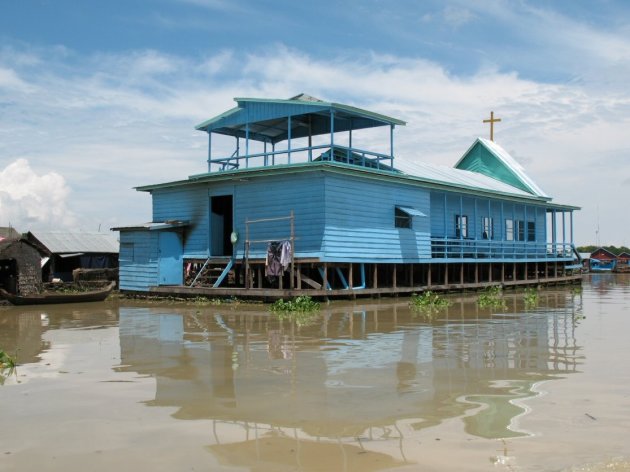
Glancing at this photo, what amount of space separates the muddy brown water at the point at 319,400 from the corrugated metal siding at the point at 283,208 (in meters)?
8.49

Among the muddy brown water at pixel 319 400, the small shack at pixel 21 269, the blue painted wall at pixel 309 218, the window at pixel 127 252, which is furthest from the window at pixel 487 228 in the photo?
the small shack at pixel 21 269

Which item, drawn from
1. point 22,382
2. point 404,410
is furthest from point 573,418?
point 22,382

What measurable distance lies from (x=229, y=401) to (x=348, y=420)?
1501mm

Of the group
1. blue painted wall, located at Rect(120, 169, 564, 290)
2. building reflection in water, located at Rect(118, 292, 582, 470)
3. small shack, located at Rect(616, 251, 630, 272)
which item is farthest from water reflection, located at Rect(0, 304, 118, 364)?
small shack, located at Rect(616, 251, 630, 272)

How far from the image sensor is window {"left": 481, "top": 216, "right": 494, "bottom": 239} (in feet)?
108

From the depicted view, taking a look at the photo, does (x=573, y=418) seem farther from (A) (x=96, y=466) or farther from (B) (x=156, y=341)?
(B) (x=156, y=341)

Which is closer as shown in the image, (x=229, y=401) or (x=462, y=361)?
(x=229, y=401)

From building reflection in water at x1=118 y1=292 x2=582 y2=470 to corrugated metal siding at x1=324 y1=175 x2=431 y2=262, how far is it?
6756 millimetres

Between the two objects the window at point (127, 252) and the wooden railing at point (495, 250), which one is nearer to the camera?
the window at point (127, 252)

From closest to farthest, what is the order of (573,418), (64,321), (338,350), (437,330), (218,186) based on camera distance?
1. (573,418)
2. (338,350)
3. (437,330)
4. (64,321)
5. (218,186)

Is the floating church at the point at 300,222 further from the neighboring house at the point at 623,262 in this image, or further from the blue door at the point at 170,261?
the neighboring house at the point at 623,262

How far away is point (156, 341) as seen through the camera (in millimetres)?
12336

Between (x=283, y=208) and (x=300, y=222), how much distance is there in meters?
0.92

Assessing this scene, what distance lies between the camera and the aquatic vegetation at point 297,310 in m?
16.6
